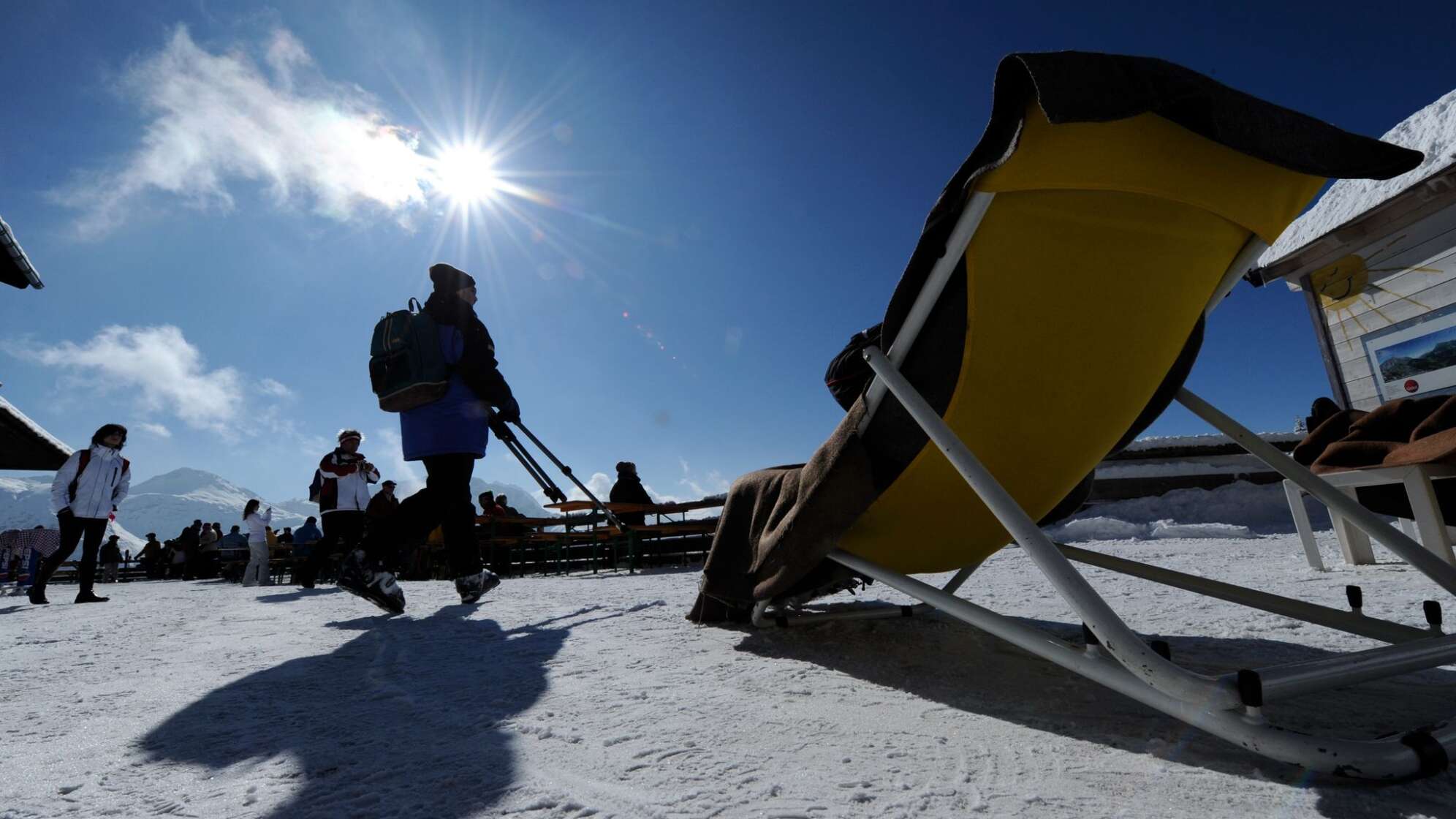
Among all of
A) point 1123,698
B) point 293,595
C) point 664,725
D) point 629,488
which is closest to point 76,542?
point 293,595

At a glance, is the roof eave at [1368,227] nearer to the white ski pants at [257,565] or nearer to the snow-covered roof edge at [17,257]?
the white ski pants at [257,565]

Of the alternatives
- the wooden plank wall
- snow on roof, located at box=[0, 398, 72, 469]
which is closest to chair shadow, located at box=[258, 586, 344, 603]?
snow on roof, located at box=[0, 398, 72, 469]

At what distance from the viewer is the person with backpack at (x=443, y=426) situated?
331cm

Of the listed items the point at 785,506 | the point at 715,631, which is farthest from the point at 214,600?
the point at 785,506

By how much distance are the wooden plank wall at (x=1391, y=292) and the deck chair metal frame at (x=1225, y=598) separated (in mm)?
7447

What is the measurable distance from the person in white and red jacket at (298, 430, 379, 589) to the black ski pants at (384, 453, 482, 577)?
3.22 m

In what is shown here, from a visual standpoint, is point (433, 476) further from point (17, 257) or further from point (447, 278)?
point (17, 257)

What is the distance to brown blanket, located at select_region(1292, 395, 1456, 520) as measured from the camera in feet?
10.5

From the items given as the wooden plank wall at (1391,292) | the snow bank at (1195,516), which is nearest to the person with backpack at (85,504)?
the snow bank at (1195,516)

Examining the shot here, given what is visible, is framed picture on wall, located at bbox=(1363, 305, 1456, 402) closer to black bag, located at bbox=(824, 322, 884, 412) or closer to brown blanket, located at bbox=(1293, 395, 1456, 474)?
brown blanket, located at bbox=(1293, 395, 1456, 474)

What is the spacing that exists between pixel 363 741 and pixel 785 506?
4.12ft

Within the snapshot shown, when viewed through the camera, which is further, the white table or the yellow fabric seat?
the white table

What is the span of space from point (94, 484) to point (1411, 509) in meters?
9.61

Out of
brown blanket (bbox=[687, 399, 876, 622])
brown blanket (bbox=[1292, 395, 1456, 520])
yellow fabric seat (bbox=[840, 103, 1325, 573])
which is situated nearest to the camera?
yellow fabric seat (bbox=[840, 103, 1325, 573])
